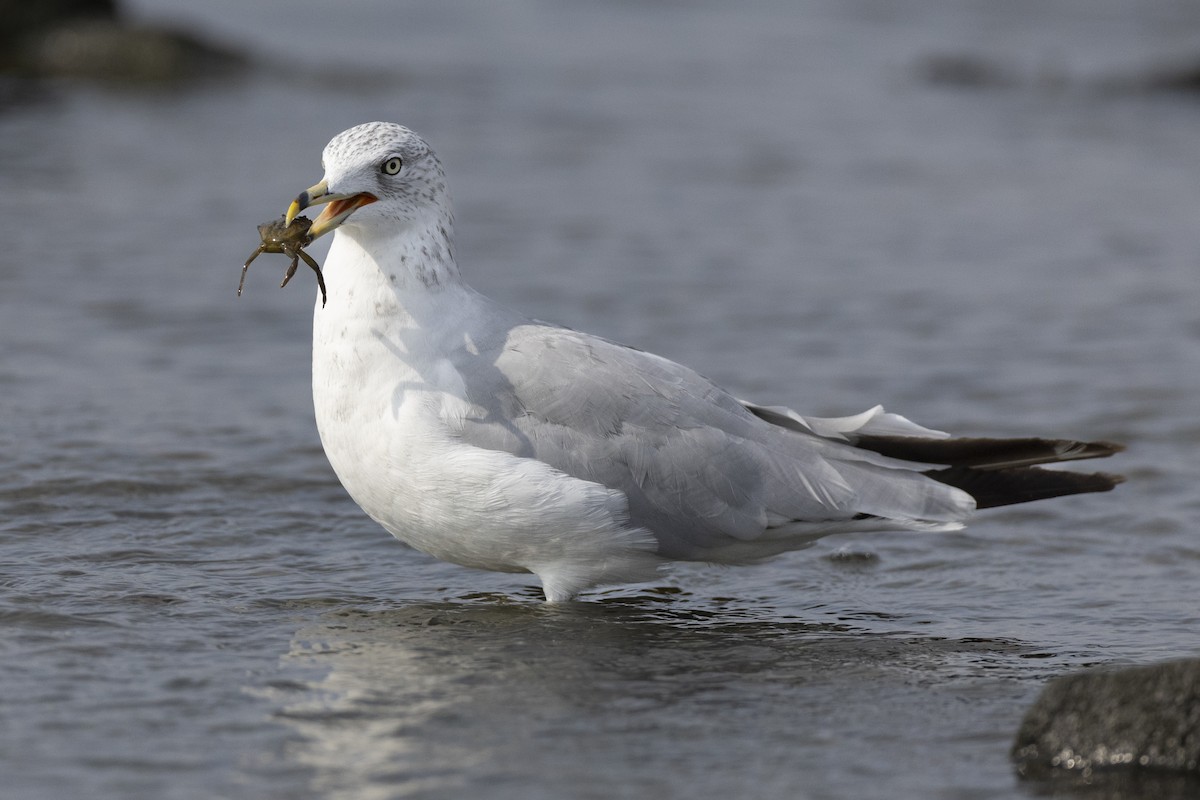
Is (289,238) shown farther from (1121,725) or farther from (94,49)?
(94,49)

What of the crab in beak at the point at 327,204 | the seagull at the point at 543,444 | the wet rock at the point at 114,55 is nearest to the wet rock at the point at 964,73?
the wet rock at the point at 114,55

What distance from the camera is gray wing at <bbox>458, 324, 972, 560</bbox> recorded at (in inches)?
223

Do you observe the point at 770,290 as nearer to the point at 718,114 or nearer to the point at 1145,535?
the point at 1145,535

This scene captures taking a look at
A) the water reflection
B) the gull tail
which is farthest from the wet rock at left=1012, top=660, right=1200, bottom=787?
the gull tail

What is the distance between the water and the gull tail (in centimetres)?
48

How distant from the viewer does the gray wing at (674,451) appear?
5.67m

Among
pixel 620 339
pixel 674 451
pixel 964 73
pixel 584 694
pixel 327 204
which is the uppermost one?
pixel 964 73

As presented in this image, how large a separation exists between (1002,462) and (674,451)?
113cm

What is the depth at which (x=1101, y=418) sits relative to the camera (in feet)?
27.4

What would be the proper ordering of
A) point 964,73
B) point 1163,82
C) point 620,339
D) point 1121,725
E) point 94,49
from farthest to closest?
point 964,73 < point 1163,82 < point 94,49 < point 620,339 < point 1121,725

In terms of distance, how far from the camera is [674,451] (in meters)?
5.80

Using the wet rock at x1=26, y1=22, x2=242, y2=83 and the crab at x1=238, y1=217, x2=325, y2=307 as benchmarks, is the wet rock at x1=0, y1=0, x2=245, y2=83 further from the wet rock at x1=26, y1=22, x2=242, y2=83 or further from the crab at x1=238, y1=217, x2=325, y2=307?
the crab at x1=238, y1=217, x2=325, y2=307

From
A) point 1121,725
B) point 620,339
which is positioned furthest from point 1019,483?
point 620,339

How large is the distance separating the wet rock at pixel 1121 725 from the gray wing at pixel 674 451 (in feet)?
4.63
